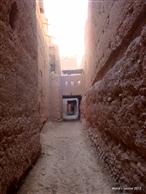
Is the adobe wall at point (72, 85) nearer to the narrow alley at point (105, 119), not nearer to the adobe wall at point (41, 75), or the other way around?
the adobe wall at point (41, 75)

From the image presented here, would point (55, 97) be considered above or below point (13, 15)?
below

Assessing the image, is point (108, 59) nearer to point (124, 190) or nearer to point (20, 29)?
point (20, 29)

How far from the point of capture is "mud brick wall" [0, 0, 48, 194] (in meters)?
2.57

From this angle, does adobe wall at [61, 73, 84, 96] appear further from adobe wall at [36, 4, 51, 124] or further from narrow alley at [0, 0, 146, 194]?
narrow alley at [0, 0, 146, 194]

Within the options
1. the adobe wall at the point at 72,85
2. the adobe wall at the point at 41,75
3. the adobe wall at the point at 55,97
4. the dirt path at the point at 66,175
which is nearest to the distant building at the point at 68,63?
the adobe wall at the point at 72,85

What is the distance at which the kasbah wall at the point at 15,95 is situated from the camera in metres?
2.57

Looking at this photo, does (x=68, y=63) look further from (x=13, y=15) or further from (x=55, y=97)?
(x=13, y=15)

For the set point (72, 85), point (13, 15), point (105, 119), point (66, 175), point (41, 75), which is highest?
point (13, 15)

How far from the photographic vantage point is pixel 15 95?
305cm

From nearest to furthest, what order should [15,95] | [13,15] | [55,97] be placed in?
[15,95] < [13,15] < [55,97]

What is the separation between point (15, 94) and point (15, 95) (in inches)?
0.7

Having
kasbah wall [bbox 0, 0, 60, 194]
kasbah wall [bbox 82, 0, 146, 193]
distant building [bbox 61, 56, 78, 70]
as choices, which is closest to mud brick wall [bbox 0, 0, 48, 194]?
kasbah wall [bbox 0, 0, 60, 194]

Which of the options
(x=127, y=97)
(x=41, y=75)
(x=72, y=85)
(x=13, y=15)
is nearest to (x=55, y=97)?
(x=72, y=85)

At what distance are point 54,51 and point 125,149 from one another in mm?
12952
